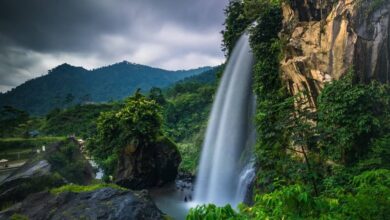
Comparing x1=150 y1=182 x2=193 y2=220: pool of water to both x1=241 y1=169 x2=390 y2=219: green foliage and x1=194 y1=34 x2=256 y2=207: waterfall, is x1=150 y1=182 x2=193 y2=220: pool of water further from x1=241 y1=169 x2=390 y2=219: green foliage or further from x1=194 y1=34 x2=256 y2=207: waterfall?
x1=241 y1=169 x2=390 y2=219: green foliage

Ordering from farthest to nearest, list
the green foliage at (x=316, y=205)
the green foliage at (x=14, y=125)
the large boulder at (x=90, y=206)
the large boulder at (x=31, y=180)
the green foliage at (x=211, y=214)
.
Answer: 1. the green foliage at (x=14, y=125)
2. the large boulder at (x=31, y=180)
3. the large boulder at (x=90, y=206)
4. the green foliage at (x=316, y=205)
5. the green foliage at (x=211, y=214)

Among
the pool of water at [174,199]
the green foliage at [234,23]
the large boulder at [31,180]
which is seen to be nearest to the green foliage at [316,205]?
Answer: the large boulder at [31,180]

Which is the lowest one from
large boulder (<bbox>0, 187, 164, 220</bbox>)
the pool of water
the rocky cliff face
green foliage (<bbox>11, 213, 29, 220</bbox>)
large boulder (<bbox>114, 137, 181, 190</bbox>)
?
the pool of water

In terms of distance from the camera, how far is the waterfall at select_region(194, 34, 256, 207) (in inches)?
797

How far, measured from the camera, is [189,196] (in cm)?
2384

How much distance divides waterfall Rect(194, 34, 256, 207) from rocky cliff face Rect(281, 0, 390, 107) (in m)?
7.01

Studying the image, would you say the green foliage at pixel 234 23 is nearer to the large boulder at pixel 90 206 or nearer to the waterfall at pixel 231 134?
the waterfall at pixel 231 134

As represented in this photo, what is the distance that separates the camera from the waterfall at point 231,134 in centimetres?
2025

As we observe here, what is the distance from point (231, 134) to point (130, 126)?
9822 millimetres

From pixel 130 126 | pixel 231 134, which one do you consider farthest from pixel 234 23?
pixel 130 126

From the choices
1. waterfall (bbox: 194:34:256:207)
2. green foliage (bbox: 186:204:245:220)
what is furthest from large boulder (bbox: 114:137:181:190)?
green foliage (bbox: 186:204:245:220)

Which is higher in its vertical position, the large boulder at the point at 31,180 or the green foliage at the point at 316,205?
the green foliage at the point at 316,205

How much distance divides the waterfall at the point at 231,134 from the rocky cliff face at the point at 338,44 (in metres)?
7.01

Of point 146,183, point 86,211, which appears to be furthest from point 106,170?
point 86,211
